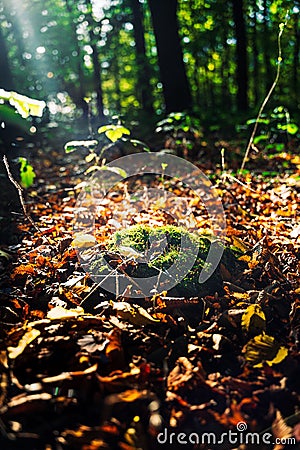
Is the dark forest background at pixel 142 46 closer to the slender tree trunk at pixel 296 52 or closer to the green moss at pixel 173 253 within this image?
the slender tree trunk at pixel 296 52

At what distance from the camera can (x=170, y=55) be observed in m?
7.53

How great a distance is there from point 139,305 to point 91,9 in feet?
33.9

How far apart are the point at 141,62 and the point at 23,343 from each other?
9906 millimetres

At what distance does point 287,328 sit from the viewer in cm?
193

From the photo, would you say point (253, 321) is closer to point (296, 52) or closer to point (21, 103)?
point (21, 103)

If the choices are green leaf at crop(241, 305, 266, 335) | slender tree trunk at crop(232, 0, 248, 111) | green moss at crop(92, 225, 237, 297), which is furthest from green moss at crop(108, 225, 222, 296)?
slender tree trunk at crop(232, 0, 248, 111)

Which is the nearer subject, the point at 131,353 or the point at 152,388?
the point at 152,388

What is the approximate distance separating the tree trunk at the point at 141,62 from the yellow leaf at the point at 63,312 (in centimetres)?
825

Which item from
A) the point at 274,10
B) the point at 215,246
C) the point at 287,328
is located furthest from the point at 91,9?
the point at 287,328

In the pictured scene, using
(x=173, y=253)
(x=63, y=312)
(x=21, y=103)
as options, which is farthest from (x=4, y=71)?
(x=63, y=312)

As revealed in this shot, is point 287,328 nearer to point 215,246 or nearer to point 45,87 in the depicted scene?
point 215,246

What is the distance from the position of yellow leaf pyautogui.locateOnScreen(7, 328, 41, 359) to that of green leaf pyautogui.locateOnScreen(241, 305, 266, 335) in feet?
3.24

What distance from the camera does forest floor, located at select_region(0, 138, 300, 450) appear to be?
1.39 meters

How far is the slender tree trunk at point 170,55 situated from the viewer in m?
7.39
